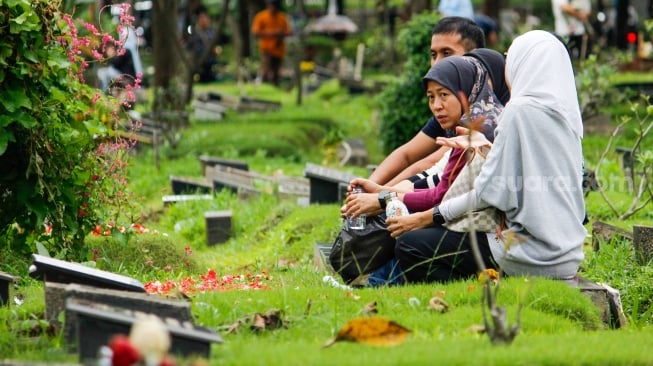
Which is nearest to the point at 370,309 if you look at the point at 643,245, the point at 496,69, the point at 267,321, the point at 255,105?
the point at 267,321

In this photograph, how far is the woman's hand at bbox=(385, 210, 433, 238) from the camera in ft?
21.1

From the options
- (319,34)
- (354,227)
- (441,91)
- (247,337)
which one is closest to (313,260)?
(354,227)

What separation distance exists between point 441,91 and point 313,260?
2.04 meters

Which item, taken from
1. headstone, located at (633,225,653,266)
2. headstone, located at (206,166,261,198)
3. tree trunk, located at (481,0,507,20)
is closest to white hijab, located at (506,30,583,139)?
headstone, located at (633,225,653,266)

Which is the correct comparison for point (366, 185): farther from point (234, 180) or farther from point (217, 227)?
point (234, 180)

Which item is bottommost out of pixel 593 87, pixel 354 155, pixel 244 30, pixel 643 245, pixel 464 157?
pixel 244 30

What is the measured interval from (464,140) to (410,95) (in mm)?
6814

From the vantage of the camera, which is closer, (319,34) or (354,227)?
(354,227)

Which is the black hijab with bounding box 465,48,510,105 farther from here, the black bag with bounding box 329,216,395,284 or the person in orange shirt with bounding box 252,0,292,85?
the person in orange shirt with bounding box 252,0,292,85

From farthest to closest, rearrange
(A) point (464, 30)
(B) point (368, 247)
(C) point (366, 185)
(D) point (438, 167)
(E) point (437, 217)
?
1. (A) point (464, 30)
2. (D) point (438, 167)
3. (C) point (366, 185)
4. (B) point (368, 247)
5. (E) point (437, 217)

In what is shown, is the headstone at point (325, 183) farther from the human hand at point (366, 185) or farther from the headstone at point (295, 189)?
the human hand at point (366, 185)

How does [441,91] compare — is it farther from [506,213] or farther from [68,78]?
[68,78]

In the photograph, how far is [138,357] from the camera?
3.55m

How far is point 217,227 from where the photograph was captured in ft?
33.3
